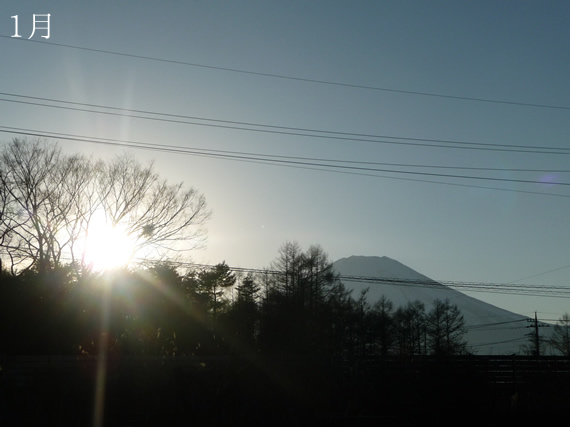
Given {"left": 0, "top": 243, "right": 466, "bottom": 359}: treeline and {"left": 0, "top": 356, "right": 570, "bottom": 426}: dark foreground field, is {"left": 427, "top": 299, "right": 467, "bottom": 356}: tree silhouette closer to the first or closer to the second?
{"left": 0, "top": 243, "right": 466, "bottom": 359}: treeline

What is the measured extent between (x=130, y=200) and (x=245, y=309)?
55.5 feet

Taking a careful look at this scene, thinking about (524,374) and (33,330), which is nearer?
(524,374)

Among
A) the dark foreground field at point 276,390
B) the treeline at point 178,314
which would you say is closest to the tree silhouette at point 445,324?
the treeline at point 178,314

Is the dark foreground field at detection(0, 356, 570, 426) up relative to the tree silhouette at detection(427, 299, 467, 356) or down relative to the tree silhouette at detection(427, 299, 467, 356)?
down

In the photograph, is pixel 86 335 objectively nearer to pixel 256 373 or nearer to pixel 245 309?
pixel 256 373

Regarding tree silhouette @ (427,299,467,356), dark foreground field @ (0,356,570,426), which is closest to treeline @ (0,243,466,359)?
dark foreground field @ (0,356,570,426)

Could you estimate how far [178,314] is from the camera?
29.8 m

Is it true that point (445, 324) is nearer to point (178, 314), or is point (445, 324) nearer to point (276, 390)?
point (178, 314)

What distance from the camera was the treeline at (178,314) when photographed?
21.2 m

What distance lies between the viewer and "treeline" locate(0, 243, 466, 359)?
69.6ft

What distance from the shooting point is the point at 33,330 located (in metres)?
21.1

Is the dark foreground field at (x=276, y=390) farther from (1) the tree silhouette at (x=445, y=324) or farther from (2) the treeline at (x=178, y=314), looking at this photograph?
(1) the tree silhouette at (x=445, y=324)

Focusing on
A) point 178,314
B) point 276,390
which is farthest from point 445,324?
point 276,390

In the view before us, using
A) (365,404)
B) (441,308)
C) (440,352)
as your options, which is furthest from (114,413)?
(441,308)
